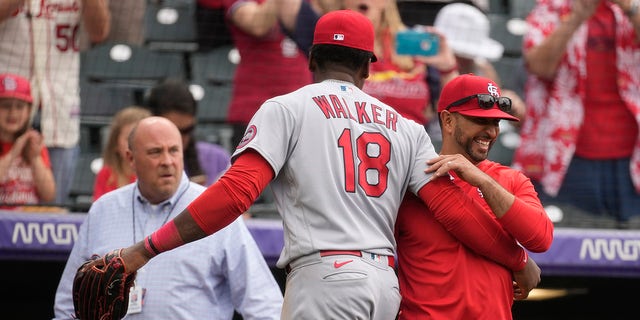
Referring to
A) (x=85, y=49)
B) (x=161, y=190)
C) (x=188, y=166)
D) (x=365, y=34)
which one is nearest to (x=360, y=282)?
(x=365, y=34)

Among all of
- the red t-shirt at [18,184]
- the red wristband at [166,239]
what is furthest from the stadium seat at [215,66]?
the red wristband at [166,239]

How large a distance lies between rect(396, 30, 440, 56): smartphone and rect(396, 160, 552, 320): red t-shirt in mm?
2998

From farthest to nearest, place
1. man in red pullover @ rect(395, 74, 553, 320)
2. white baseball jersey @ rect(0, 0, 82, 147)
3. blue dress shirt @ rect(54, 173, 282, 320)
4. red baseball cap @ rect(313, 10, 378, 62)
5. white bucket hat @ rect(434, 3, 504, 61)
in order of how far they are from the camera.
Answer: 1. white bucket hat @ rect(434, 3, 504, 61)
2. white baseball jersey @ rect(0, 0, 82, 147)
3. blue dress shirt @ rect(54, 173, 282, 320)
4. red baseball cap @ rect(313, 10, 378, 62)
5. man in red pullover @ rect(395, 74, 553, 320)

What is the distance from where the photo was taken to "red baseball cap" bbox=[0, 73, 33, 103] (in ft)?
21.7

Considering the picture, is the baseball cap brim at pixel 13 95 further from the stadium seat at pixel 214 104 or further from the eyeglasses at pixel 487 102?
the eyeglasses at pixel 487 102

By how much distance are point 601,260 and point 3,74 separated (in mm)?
3513

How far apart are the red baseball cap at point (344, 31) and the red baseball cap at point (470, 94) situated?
33cm

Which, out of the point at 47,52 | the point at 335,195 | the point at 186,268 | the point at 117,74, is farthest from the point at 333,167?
the point at 117,74

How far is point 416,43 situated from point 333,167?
10.8 feet

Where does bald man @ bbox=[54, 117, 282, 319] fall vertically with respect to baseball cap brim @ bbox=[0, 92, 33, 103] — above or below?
below

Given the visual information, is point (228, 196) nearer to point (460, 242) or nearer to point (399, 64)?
point (460, 242)

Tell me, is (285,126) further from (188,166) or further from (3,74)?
(3,74)

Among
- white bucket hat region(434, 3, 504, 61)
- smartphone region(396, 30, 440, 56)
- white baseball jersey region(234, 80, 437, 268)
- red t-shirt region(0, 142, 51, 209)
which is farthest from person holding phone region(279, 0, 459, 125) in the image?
white baseball jersey region(234, 80, 437, 268)

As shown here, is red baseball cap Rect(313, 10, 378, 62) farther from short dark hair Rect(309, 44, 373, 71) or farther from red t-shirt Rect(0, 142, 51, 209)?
red t-shirt Rect(0, 142, 51, 209)
